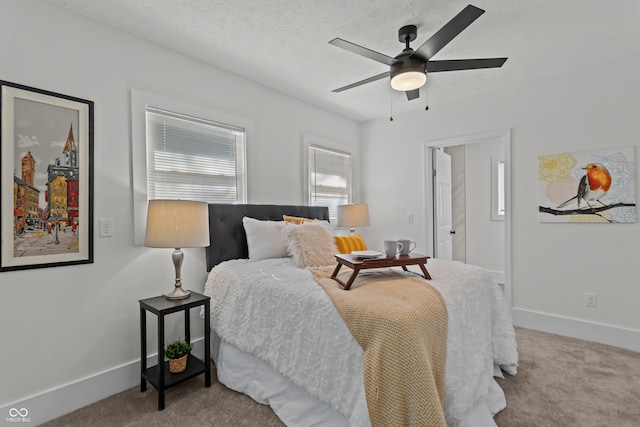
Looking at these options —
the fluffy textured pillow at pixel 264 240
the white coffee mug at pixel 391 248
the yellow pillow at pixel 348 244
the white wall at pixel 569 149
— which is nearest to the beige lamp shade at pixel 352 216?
the yellow pillow at pixel 348 244

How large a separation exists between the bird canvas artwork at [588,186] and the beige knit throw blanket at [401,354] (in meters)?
2.47

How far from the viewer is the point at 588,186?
3.04 meters

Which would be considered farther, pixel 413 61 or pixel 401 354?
pixel 413 61

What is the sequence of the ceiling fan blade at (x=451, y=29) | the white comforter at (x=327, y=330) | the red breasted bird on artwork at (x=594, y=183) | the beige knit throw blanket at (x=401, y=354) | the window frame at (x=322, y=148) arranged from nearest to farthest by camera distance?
1. the beige knit throw blanket at (x=401, y=354)
2. the white comforter at (x=327, y=330)
3. the ceiling fan blade at (x=451, y=29)
4. the red breasted bird on artwork at (x=594, y=183)
5. the window frame at (x=322, y=148)

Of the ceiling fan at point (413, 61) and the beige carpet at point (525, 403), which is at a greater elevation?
the ceiling fan at point (413, 61)

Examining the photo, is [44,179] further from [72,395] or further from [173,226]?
[72,395]

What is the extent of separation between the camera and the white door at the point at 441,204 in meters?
4.19

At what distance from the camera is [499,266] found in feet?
16.9

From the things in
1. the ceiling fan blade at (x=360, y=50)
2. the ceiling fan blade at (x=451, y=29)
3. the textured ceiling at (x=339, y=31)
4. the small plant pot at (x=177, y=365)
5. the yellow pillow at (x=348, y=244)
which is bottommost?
the small plant pot at (x=177, y=365)

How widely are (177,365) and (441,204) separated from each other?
3615 mm

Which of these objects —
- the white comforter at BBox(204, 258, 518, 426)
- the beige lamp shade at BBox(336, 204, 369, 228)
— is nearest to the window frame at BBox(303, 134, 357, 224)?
the beige lamp shade at BBox(336, 204, 369, 228)

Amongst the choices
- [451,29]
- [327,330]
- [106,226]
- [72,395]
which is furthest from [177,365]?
[451,29]

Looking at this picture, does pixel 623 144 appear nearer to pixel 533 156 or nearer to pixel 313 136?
pixel 533 156

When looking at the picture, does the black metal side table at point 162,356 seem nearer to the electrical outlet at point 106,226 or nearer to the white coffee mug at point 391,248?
the electrical outlet at point 106,226
